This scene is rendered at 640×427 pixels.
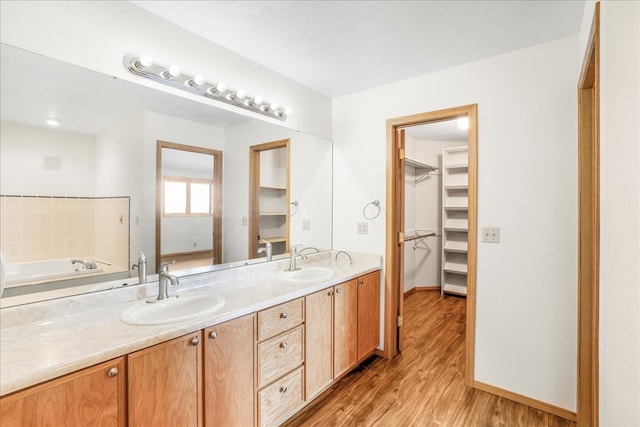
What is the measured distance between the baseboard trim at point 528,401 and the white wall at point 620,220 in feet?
4.34

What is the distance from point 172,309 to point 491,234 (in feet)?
6.70

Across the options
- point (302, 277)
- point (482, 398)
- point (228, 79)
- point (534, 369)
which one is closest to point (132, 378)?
point (302, 277)

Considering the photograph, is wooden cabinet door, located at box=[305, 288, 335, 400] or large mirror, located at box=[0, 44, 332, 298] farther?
wooden cabinet door, located at box=[305, 288, 335, 400]

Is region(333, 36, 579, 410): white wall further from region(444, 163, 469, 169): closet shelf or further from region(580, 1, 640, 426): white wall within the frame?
region(444, 163, 469, 169): closet shelf

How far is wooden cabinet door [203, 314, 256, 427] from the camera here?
4.35 ft

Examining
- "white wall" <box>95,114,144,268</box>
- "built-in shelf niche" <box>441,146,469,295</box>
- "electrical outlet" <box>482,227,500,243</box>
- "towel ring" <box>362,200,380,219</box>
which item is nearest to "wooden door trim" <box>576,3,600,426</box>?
"electrical outlet" <box>482,227,500,243</box>

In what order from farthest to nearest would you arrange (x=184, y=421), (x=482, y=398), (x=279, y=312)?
(x=482, y=398)
(x=279, y=312)
(x=184, y=421)

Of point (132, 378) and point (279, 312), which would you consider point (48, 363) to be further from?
point (279, 312)

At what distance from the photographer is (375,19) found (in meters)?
1.67

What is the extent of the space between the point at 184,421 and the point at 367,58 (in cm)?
229

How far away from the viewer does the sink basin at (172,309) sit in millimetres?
1313

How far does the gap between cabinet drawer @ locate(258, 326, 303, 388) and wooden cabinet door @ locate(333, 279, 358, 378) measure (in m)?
0.38

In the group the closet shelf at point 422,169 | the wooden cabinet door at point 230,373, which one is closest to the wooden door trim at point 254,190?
the wooden cabinet door at point 230,373

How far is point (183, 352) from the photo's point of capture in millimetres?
1235
